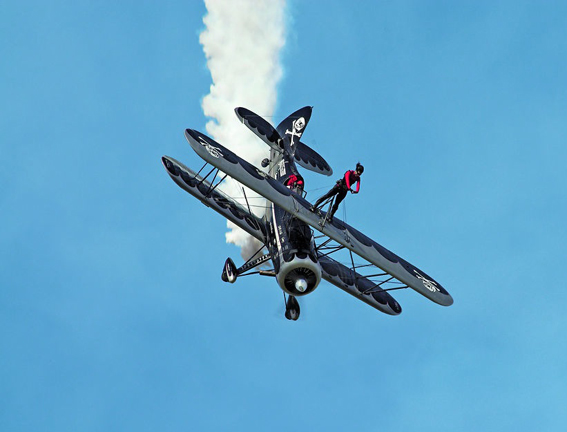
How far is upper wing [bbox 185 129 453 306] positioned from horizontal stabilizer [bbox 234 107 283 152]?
35.5ft

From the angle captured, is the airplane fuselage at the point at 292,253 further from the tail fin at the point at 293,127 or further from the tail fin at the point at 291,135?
the tail fin at the point at 291,135

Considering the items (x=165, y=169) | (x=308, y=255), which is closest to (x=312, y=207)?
(x=308, y=255)

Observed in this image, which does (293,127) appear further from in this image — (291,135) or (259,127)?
(259,127)

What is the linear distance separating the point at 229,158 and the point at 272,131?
12.9m

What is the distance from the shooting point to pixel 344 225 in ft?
116

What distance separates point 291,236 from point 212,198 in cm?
586

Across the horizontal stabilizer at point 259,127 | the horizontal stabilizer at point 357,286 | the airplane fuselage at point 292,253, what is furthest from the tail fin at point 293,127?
the airplane fuselage at point 292,253

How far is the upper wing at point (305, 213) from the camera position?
107 ft

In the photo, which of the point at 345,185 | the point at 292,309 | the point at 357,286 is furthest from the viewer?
the point at 357,286

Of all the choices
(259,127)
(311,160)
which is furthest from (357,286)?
(259,127)

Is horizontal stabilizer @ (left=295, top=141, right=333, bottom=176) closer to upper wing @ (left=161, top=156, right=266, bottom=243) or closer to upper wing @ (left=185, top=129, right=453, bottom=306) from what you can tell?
upper wing @ (left=161, top=156, right=266, bottom=243)

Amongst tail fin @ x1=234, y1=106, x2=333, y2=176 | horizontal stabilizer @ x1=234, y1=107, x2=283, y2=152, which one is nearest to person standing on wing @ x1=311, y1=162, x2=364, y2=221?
tail fin @ x1=234, y1=106, x2=333, y2=176

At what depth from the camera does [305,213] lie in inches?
1321

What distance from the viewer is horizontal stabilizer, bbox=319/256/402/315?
38.2 m
